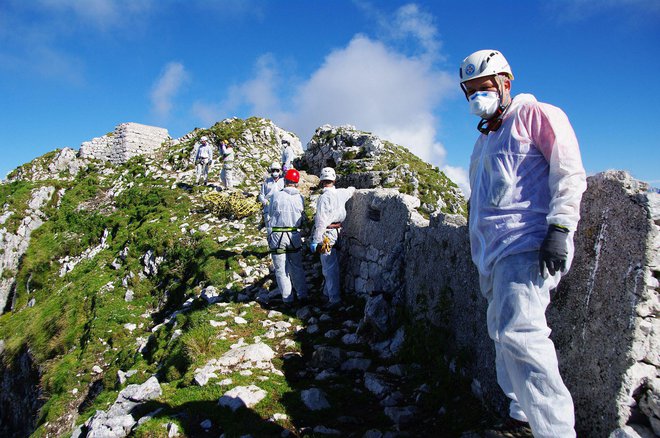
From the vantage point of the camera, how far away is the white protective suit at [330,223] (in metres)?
7.89

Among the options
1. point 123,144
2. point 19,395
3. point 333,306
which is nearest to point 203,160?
point 123,144

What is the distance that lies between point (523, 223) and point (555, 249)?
323 millimetres

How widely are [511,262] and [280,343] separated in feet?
16.1

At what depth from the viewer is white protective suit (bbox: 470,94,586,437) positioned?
99.3 inches

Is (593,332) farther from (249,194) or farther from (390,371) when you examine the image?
(249,194)

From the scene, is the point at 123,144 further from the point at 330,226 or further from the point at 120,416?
the point at 120,416

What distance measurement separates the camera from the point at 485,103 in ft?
9.89

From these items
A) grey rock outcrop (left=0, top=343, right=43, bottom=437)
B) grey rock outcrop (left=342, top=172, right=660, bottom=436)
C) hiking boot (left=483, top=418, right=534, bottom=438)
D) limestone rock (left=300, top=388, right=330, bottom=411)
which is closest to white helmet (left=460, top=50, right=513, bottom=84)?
grey rock outcrop (left=342, top=172, right=660, bottom=436)

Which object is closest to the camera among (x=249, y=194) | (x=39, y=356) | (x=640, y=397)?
(x=640, y=397)

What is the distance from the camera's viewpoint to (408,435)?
386 cm

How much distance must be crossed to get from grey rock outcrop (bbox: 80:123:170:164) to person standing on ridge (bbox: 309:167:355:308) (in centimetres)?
2428

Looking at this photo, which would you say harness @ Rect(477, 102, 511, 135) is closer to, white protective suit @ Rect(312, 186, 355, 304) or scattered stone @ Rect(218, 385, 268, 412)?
scattered stone @ Rect(218, 385, 268, 412)

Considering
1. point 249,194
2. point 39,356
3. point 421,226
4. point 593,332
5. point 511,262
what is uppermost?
point 249,194

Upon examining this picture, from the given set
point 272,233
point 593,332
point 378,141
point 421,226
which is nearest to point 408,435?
point 593,332
